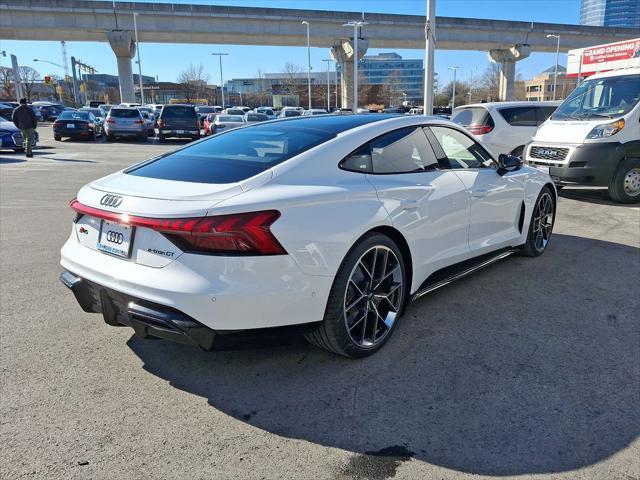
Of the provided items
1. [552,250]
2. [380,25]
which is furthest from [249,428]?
[380,25]

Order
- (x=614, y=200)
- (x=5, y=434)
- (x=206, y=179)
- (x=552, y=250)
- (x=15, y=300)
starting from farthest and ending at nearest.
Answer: (x=614, y=200) < (x=552, y=250) < (x=15, y=300) < (x=206, y=179) < (x=5, y=434)

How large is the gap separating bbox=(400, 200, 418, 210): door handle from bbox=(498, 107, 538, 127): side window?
8975mm

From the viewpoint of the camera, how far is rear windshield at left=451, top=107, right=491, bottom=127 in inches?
452

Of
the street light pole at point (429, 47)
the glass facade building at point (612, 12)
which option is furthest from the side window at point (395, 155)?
the glass facade building at point (612, 12)

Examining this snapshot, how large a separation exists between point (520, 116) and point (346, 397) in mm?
10484

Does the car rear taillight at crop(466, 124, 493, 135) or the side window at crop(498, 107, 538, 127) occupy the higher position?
the side window at crop(498, 107, 538, 127)

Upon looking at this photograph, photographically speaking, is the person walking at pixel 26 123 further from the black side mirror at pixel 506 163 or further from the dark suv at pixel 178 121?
the black side mirror at pixel 506 163

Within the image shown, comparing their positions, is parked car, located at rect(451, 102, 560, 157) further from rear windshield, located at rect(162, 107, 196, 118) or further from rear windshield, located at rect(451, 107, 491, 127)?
rear windshield, located at rect(162, 107, 196, 118)

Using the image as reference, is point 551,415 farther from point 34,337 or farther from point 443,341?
point 34,337

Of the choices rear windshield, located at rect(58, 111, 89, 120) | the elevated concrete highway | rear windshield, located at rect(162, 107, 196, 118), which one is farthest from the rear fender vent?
the elevated concrete highway

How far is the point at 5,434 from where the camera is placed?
8.61 feet

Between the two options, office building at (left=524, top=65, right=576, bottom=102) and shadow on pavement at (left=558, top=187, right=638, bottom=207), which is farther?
office building at (left=524, top=65, right=576, bottom=102)

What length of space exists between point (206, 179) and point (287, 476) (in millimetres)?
1663

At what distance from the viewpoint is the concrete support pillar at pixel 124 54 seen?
162 ft
